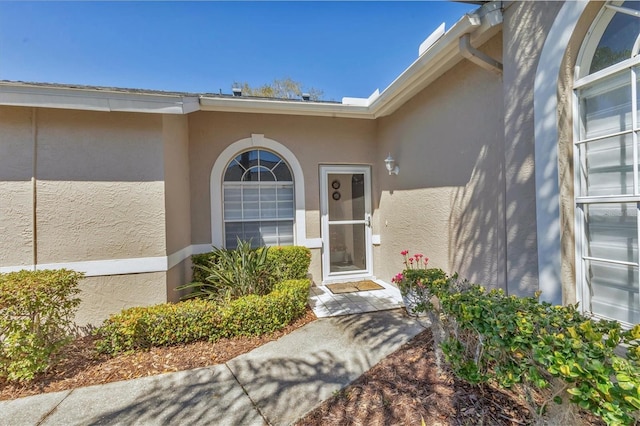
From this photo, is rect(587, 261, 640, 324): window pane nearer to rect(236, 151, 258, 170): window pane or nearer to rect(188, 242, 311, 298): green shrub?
rect(188, 242, 311, 298): green shrub

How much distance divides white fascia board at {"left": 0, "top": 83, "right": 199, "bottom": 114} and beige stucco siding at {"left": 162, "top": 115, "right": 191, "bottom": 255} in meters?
0.36

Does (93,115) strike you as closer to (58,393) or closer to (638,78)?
(58,393)

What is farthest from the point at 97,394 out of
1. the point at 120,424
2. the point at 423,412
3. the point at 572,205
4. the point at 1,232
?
the point at 572,205

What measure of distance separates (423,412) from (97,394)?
3.26 meters

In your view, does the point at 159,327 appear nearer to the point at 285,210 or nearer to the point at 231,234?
the point at 231,234

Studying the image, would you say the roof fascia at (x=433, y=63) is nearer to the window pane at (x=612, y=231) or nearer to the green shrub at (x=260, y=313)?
→ the window pane at (x=612, y=231)

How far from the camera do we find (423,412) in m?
2.48

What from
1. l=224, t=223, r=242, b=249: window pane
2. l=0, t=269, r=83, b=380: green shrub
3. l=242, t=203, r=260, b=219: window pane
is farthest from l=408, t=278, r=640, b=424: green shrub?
l=224, t=223, r=242, b=249: window pane

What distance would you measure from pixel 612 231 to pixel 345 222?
4808mm

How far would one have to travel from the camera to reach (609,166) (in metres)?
2.58

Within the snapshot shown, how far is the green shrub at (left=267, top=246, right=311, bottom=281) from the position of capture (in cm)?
576

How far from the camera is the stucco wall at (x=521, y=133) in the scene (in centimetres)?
302

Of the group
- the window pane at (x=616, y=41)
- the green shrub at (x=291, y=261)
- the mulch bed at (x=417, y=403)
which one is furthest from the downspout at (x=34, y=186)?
the window pane at (x=616, y=41)

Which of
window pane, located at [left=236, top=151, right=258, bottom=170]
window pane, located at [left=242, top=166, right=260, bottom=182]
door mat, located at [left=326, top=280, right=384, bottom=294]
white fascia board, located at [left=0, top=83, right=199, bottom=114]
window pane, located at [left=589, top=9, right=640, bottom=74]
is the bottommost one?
door mat, located at [left=326, top=280, right=384, bottom=294]
